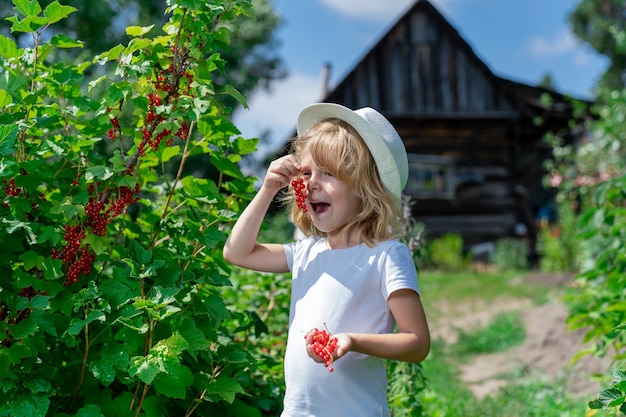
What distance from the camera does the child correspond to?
6.64 ft

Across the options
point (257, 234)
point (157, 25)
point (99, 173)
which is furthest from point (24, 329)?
point (157, 25)

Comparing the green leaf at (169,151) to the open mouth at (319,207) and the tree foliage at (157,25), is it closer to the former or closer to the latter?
the open mouth at (319,207)

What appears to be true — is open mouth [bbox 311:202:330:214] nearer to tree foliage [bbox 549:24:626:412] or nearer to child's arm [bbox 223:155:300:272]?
child's arm [bbox 223:155:300:272]

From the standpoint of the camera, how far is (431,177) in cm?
1611

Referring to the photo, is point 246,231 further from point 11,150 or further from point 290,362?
point 11,150

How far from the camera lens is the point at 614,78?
3169 centimetres

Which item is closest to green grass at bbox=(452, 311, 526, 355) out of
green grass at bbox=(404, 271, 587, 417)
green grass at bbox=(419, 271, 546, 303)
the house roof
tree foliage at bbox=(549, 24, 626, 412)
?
green grass at bbox=(404, 271, 587, 417)

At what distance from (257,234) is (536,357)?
4.92 m

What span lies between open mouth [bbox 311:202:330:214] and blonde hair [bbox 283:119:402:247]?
8 centimetres

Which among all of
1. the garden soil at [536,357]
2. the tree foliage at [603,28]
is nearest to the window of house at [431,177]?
the garden soil at [536,357]

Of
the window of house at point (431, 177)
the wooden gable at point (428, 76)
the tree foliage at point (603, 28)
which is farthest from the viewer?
the tree foliage at point (603, 28)

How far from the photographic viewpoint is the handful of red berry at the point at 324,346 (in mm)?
1752

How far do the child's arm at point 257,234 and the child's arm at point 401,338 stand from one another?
1.47ft

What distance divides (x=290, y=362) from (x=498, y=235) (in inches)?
572
